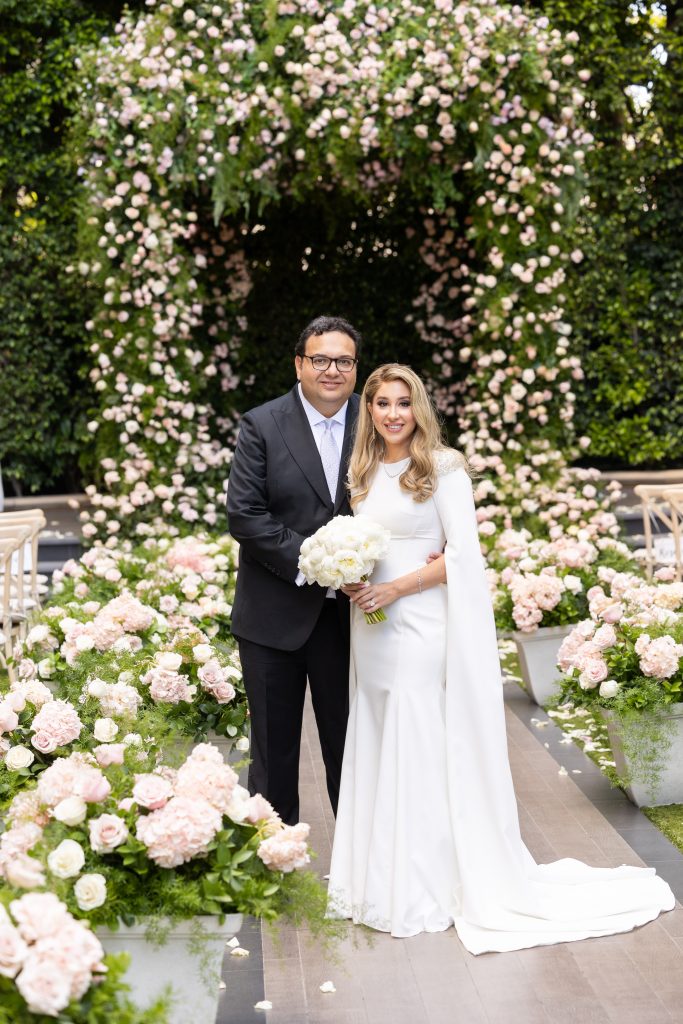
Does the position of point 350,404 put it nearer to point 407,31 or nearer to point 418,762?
point 418,762

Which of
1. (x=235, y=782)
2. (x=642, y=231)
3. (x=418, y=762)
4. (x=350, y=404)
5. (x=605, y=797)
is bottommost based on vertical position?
(x=605, y=797)

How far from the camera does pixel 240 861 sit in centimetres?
256

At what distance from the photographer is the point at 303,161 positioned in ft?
31.4

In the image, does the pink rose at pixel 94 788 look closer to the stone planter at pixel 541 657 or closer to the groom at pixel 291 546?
the groom at pixel 291 546

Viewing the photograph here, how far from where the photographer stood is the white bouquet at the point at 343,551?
356cm

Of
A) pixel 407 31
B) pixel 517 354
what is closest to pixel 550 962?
pixel 517 354

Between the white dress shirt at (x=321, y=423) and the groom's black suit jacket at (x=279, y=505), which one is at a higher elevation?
the white dress shirt at (x=321, y=423)

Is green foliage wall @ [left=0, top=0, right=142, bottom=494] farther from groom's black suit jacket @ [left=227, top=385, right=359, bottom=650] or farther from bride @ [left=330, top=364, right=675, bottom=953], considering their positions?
bride @ [left=330, top=364, right=675, bottom=953]

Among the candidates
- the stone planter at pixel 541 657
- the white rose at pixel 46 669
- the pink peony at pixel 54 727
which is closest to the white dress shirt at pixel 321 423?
the pink peony at pixel 54 727

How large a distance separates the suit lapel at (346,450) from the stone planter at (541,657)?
2716mm

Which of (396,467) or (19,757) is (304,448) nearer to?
(396,467)

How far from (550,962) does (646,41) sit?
11089 millimetres

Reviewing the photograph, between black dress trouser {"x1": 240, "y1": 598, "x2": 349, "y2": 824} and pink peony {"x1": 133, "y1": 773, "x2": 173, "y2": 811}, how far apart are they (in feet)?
4.70

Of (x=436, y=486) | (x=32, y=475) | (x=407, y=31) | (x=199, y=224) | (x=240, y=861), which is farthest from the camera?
(x=32, y=475)
